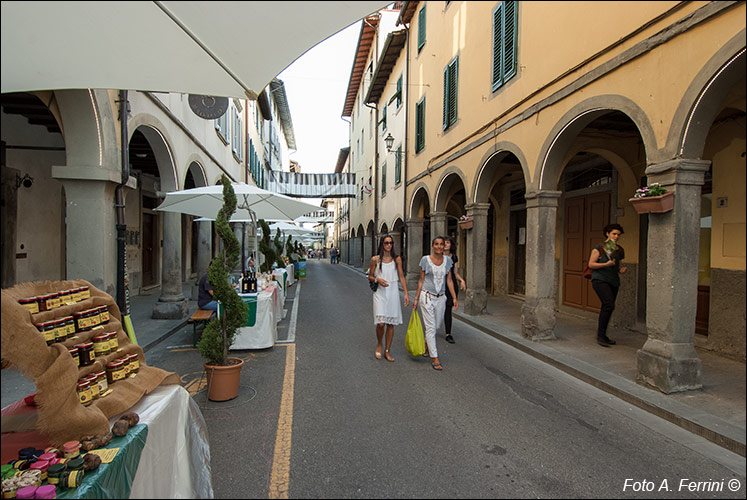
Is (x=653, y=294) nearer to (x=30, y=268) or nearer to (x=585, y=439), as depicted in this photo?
(x=585, y=439)

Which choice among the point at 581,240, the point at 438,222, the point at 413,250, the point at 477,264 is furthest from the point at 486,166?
the point at 413,250

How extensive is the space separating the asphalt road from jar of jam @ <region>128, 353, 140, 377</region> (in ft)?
3.06

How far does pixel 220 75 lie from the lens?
9.39ft

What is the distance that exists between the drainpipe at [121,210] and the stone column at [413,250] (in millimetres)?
10185

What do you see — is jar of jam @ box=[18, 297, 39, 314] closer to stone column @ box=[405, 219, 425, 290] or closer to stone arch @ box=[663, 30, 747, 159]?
stone arch @ box=[663, 30, 747, 159]

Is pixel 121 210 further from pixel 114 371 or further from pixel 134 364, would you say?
pixel 114 371

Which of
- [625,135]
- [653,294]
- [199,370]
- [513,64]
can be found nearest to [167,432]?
[199,370]

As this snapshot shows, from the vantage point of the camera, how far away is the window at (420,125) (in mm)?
15239

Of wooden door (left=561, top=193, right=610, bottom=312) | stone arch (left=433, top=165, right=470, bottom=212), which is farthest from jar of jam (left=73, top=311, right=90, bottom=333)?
stone arch (left=433, top=165, right=470, bottom=212)

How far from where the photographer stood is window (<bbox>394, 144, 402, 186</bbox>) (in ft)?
61.5

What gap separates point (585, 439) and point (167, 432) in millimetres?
3442

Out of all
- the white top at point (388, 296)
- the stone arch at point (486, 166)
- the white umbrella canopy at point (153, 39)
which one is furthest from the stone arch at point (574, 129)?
the white umbrella canopy at point (153, 39)

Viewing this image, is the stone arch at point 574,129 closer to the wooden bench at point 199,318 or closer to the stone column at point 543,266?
the stone column at point 543,266

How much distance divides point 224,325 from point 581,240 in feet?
28.3
